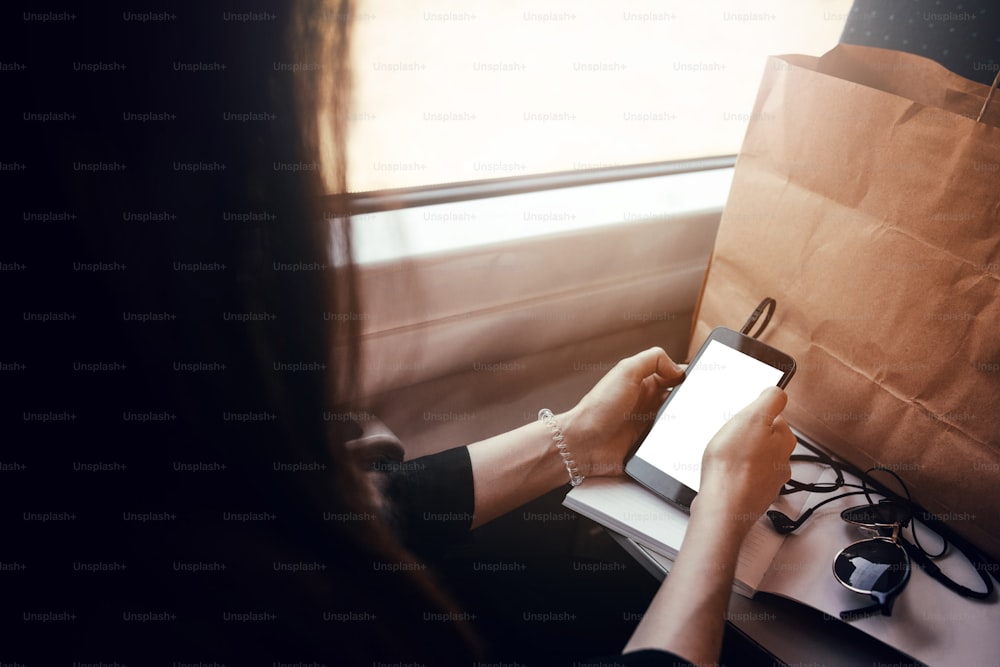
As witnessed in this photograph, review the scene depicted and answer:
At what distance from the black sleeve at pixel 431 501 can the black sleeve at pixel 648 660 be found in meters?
0.25

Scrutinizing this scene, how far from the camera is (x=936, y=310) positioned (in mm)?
586

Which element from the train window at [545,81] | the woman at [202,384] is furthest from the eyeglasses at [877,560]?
the train window at [545,81]

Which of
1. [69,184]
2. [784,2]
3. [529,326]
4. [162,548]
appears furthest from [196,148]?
[784,2]

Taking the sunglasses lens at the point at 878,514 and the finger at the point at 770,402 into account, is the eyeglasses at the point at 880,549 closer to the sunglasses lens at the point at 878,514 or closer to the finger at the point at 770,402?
the sunglasses lens at the point at 878,514

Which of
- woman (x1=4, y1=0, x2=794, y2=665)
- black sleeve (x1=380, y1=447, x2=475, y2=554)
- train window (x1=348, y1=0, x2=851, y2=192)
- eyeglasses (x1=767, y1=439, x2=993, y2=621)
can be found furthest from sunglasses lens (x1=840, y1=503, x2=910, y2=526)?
train window (x1=348, y1=0, x2=851, y2=192)

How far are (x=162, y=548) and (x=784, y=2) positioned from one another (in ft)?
4.11

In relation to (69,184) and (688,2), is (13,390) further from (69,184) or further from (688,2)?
(688,2)

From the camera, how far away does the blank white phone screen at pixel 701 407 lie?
27.6 inches

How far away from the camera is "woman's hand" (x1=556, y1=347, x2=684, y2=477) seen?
75 cm

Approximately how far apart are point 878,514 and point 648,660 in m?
0.34

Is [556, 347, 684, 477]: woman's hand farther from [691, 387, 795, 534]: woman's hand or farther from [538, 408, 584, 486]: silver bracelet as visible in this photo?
[691, 387, 795, 534]: woman's hand

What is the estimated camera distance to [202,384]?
0.50m

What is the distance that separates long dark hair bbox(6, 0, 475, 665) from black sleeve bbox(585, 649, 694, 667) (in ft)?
0.47

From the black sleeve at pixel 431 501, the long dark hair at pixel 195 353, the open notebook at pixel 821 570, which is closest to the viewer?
the long dark hair at pixel 195 353
